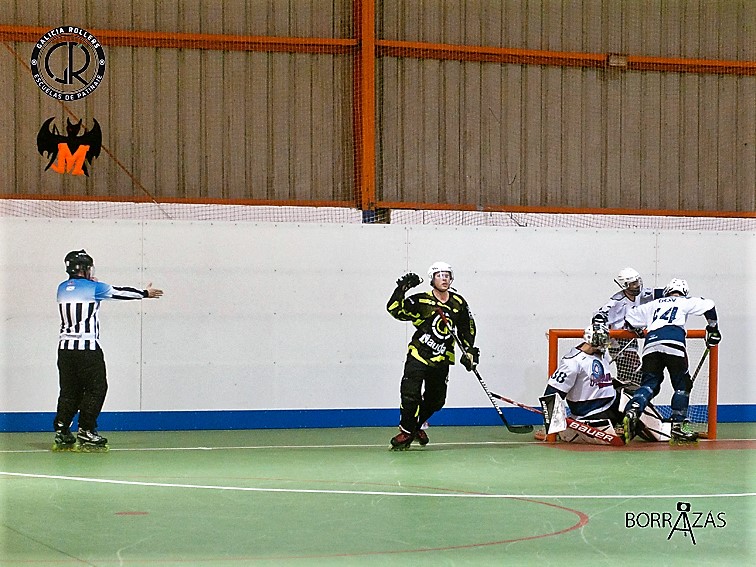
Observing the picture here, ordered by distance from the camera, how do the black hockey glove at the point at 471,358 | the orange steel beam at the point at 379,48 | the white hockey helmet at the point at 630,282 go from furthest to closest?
the orange steel beam at the point at 379,48, the white hockey helmet at the point at 630,282, the black hockey glove at the point at 471,358

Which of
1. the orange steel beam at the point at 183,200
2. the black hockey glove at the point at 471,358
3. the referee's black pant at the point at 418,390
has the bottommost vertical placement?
the referee's black pant at the point at 418,390

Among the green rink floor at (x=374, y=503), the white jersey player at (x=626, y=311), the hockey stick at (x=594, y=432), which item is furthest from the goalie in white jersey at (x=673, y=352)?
the white jersey player at (x=626, y=311)

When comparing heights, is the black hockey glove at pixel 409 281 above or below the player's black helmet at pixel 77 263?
below

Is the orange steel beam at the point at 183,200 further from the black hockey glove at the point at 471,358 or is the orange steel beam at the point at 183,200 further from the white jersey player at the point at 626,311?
the black hockey glove at the point at 471,358

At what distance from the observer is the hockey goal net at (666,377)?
13.2 metres

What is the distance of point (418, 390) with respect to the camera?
475 inches

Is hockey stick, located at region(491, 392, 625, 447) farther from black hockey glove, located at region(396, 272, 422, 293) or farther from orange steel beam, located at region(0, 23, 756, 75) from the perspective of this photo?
orange steel beam, located at region(0, 23, 756, 75)

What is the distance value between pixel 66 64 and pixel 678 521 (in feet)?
34.2

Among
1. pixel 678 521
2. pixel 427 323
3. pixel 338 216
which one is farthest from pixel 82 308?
pixel 678 521

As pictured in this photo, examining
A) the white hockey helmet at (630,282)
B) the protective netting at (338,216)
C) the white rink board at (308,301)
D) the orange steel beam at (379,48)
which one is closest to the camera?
the white hockey helmet at (630,282)

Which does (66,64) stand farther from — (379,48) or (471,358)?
(471,358)

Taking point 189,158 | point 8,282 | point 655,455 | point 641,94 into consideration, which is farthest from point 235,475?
point 641,94

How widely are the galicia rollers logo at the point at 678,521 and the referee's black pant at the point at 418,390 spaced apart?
417 centimetres

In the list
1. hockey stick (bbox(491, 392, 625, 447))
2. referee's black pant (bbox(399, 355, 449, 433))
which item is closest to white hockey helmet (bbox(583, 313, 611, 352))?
hockey stick (bbox(491, 392, 625, 447))
